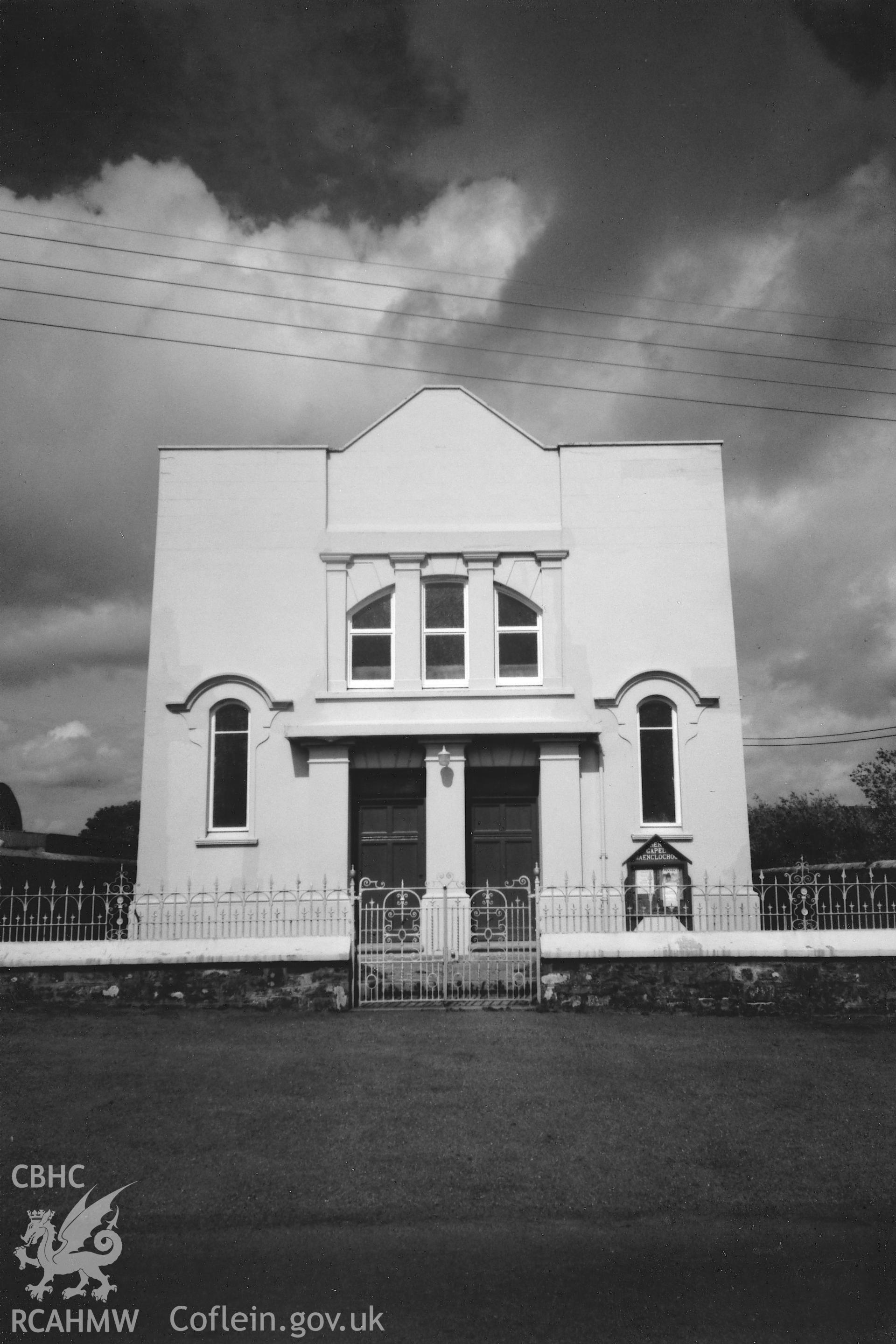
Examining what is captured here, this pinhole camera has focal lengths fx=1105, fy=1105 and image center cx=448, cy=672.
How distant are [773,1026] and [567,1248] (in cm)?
588

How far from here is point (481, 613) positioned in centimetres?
1800

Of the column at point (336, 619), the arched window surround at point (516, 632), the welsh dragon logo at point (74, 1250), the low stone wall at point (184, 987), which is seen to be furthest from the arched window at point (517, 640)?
the welsh dragon logo at point (74, 1250)

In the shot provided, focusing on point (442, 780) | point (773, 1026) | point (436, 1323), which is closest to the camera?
point (436, 1323)

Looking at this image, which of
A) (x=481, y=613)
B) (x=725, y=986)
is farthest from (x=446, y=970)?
(x=481, y=613)

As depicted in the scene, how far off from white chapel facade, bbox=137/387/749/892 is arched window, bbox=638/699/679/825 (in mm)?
32

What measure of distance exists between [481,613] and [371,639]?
6.16ft

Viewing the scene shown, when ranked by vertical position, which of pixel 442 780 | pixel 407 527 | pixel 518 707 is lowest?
pixel 442 780

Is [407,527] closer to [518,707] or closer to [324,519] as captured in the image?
[324,519]

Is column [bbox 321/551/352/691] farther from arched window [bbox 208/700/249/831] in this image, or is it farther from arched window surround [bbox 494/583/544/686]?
arched window surround [bbox 494/583/544/686]

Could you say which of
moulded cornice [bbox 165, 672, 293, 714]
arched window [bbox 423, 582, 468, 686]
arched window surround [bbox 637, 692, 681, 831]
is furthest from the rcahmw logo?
arched window [bbox 423, 582, 468, 686]

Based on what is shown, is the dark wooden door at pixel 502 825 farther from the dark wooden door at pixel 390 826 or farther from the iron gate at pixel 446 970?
the iron gate at pixel 446 970

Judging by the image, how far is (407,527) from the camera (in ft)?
59.8

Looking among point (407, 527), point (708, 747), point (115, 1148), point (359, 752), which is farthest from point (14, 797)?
point (115, 1148)

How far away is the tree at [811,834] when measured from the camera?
→ 101 ft
